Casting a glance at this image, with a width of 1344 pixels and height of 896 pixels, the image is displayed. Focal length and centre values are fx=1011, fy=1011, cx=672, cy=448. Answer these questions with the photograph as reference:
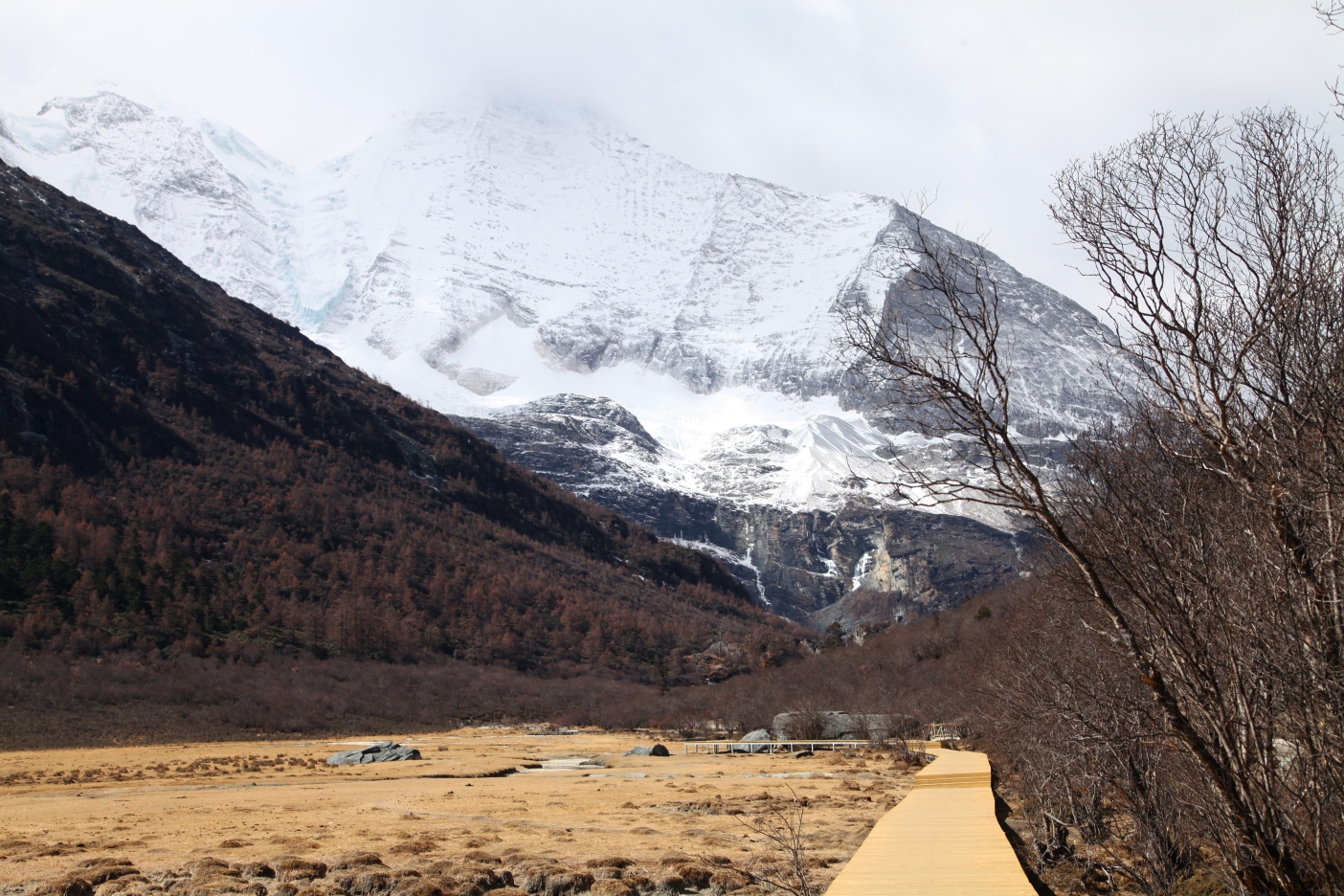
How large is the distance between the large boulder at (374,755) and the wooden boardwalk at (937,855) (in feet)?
99.3

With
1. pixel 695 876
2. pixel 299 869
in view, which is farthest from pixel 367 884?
Answer: pixel 695 876

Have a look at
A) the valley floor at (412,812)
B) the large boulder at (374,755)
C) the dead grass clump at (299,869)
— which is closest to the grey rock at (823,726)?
the valley floor at (412,812)

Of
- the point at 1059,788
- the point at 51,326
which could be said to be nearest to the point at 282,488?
the point at 51,326

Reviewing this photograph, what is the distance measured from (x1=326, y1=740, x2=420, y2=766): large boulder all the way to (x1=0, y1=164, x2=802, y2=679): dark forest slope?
113ft

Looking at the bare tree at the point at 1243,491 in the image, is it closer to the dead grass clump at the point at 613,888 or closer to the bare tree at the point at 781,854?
the bare tree at the point at 781,854

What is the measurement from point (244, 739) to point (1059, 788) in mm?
52140

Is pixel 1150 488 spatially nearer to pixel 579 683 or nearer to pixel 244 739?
pixel 244 739

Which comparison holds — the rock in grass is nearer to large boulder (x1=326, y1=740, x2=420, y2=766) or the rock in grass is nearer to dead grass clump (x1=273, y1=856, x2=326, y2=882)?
large boulder (x1=326, y1=740, x2=420, y2=766)

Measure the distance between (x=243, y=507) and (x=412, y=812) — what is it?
3590 inches

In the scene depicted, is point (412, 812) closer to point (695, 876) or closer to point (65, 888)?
point (65, 888)

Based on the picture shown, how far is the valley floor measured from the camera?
58.0 ft

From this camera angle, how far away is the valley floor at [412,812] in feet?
58.0

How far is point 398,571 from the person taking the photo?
4505 inches

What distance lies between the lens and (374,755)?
4525 centimetres
